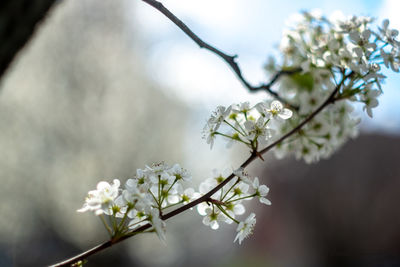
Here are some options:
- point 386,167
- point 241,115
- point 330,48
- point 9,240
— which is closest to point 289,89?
point 330,48

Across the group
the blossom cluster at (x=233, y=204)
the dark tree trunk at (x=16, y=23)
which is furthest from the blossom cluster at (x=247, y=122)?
the dark tree trunk at (x=16, y=23)

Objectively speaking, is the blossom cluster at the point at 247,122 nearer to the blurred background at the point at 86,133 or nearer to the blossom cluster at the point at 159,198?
the blossom cluster at the point at 159,198

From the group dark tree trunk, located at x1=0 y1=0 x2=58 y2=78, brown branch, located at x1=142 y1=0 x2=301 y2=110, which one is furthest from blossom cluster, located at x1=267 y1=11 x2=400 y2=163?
dark tree trunk, located at x1=0 y1=0 x2=58 y2=78

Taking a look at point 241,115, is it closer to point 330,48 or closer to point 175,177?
point 175,177

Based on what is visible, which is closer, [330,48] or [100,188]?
[100,188]

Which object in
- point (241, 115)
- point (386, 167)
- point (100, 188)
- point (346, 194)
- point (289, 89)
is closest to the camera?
point (100, 188)

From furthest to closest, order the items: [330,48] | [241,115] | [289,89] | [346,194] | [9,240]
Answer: [346,194] < [9,240] < [289,89] < [330,48] < [241,115]
